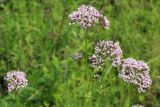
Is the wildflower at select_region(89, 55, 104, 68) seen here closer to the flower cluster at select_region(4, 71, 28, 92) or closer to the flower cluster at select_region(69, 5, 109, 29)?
the flower cluster at select_region(69, 5, 109, 29)

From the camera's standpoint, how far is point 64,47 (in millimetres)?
3990

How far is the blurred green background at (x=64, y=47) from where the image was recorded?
11.1ft

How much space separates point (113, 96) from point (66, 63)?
440mm

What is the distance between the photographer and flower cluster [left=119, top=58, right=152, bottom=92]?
7.80ft

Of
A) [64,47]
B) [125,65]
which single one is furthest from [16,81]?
[64,47]

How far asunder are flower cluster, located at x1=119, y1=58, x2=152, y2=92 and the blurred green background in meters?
0.35

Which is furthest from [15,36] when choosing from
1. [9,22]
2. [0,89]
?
[0,89]

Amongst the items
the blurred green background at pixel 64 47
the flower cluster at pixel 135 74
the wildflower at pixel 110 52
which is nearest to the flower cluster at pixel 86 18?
the wildflower at pixel 110 52

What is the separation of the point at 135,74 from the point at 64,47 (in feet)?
5.38

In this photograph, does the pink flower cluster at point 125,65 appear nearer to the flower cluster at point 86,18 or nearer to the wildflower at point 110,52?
the wildflower at point 110,52

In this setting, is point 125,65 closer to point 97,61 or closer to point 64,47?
point 97,61

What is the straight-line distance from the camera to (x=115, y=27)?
4430mm

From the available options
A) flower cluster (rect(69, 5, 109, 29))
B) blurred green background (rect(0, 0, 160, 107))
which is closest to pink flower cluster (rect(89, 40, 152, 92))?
flower cluster (rect(69, 5, 109, 29))

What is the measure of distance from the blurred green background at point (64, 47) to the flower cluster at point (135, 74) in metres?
0.35
